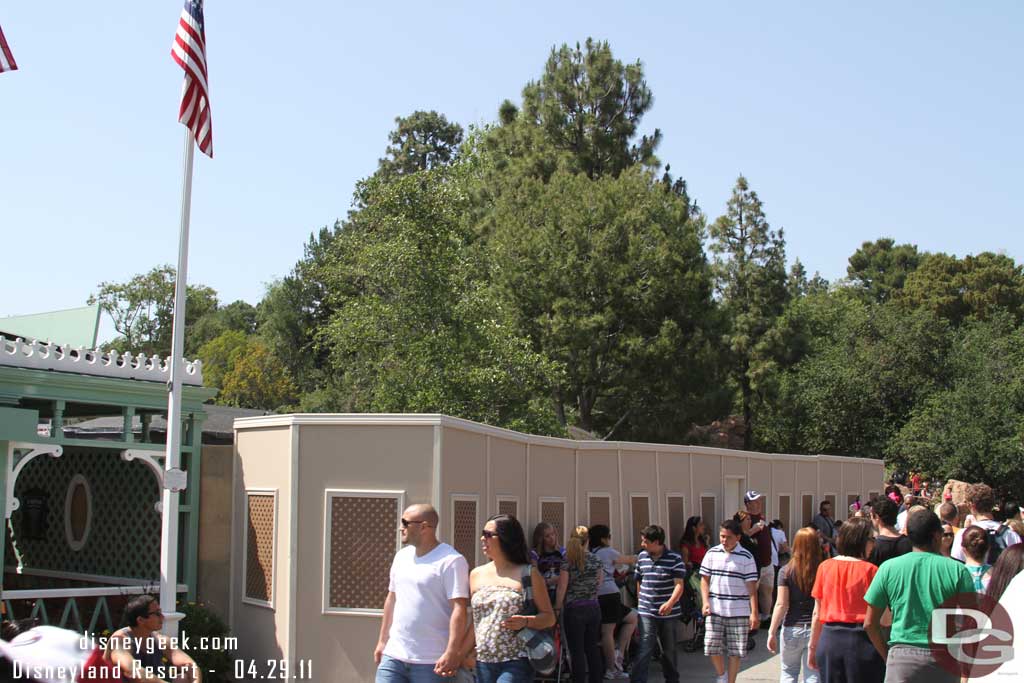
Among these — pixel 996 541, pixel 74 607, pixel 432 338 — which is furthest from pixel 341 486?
pixel 432 338

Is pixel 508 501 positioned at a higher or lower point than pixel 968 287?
lower

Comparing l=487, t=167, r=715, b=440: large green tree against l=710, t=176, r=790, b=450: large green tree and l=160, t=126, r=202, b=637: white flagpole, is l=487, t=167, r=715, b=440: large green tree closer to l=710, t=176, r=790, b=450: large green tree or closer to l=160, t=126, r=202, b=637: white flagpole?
l=710, t=176, r=790, b=450: large green tree

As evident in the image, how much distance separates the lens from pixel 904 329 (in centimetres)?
4572

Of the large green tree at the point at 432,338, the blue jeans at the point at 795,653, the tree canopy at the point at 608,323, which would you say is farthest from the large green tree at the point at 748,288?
the blue jeans at the point at 795,653

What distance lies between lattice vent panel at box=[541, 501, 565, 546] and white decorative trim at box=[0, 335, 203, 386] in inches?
170

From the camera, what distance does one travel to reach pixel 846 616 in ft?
24.8

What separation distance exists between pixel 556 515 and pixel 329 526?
3.35m

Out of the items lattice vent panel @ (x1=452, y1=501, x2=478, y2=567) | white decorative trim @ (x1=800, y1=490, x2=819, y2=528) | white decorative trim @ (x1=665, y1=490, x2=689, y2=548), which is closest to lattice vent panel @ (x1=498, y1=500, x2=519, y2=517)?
lattice vent panel @ (x1=452, y1=501, x2=478, y2=567)

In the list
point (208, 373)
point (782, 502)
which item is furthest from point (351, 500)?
point (208, 373)

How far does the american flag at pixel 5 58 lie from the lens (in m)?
11.4

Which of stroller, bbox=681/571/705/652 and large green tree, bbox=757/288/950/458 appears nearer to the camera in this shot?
stroller, bbox=681/571/705/652

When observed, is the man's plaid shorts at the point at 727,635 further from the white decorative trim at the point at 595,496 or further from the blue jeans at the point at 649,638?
the white decorative trim at the point at 595,496

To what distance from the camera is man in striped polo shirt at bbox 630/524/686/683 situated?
10.7m

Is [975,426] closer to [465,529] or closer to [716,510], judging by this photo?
[716,510]
